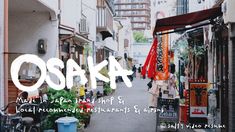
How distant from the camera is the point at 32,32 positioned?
15359mm

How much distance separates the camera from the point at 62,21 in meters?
17.0

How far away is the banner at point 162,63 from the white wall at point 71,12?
3953 millimetres

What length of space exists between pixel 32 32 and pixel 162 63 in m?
5.00

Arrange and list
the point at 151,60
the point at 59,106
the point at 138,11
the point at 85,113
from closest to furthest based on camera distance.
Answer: the point at 59,106, the point at 151,60, the point at 85,113, the point at 138,11

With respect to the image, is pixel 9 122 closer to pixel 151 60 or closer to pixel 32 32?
pixel 151 60

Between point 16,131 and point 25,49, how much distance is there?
725 cm

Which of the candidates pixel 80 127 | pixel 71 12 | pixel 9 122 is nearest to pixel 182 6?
pixel 71 12

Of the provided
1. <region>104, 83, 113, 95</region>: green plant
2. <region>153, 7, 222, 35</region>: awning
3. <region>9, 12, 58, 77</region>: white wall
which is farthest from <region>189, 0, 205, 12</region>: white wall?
<region>104, 83, 113, 95</region>: green plant

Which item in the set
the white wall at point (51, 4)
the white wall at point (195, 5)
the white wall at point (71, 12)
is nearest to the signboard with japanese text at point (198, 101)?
the white wall at point (195, 5)

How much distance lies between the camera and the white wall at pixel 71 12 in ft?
56.9

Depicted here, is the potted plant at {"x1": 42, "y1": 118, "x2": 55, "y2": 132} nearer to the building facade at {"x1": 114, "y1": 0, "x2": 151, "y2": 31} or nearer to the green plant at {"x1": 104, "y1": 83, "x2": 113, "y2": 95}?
the green plant at {"x1": 104, "y1": 83, "x2": 113, "y2": 95}

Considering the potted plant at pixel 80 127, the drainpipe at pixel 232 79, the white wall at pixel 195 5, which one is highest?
the white wall at pixel 195 5

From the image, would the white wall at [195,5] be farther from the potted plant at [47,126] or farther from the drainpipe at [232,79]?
the potted plant at [47,126]

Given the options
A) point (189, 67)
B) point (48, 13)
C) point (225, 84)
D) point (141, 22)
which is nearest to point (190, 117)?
point (225, 84)
